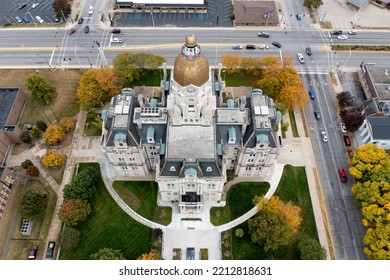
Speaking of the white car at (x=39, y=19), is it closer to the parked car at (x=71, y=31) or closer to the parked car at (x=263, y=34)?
the parked car at (x=71, y=31)

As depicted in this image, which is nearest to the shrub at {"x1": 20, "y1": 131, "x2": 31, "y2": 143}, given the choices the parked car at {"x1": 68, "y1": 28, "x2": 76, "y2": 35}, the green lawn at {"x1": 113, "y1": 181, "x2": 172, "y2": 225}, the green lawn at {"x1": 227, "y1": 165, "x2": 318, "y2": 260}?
the green lawn at {"x1": 113, "y1": 181, "x2": 172, "y2": 225}

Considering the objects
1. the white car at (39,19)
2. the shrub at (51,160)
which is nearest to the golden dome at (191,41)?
the shrub at (51,160)

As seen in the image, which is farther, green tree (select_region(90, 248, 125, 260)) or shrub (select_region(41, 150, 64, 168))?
shrub (select_region(41, 150, 64, 168))

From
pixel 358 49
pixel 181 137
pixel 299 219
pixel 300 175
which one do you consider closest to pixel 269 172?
pixel 300 175

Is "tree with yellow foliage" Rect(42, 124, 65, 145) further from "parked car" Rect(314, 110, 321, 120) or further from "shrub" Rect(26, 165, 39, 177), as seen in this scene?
"parked car" Rect(314, 110, 321, 120)

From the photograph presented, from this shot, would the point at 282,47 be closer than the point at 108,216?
No

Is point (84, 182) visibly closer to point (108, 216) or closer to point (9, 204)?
point (108, 216)

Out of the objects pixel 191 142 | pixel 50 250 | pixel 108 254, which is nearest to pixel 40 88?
pixel 50 250

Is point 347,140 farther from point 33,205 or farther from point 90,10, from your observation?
point 90,10

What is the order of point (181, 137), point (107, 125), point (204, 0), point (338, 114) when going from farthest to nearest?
point (204, 0) → point (338, 114) → point (107, 125) → point (181, 137)
